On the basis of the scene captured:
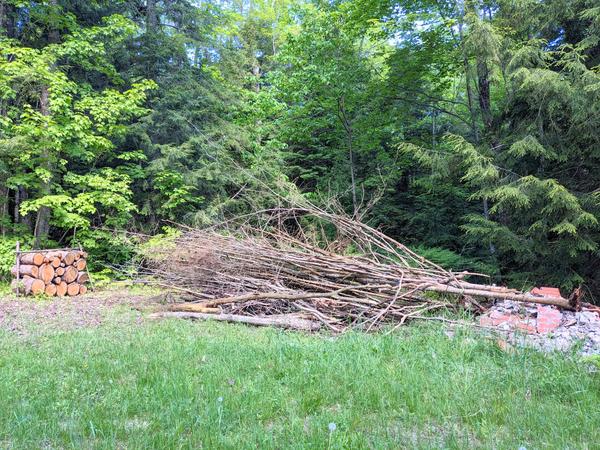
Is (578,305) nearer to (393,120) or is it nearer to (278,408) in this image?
(278,408)

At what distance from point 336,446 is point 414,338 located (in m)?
2.56

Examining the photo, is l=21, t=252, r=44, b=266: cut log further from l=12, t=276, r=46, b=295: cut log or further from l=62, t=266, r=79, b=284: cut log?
l=62, t=266, r=79, b=284: cut log

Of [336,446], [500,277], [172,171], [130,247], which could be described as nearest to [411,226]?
[500,277]

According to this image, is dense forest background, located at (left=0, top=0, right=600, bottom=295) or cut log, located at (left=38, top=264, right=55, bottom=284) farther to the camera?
cut log, located at (left=38, top=264, right=55, bottom=284)

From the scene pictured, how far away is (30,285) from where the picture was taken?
28.4 ft

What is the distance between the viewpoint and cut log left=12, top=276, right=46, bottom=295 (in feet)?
28.4

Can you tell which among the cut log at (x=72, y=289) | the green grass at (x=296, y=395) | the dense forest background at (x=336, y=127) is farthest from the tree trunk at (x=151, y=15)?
the green grass at (x=296, y=395)

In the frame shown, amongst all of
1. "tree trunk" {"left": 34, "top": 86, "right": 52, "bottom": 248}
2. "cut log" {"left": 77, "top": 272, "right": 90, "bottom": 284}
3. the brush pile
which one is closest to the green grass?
the brush pile

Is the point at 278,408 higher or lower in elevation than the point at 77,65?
lower

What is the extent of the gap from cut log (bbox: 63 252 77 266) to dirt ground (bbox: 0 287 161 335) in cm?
84

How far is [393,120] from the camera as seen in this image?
39.3 ft

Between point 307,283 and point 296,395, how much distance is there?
3455mm

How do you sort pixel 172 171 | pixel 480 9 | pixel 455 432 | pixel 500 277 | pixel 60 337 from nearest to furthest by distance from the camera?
pixel 455 432 < pixel 60 337 < pixel 500 277 < pixel 480 9 < pixel 172 171

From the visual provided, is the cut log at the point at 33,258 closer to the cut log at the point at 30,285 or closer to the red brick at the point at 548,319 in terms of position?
the cut log at the point at 30,285
